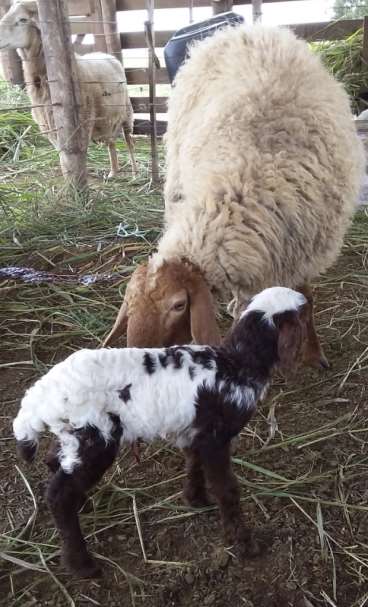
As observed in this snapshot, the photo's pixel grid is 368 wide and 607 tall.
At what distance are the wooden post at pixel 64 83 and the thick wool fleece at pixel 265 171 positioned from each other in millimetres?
1951

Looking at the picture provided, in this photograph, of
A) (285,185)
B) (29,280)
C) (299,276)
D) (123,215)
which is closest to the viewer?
(285,185)

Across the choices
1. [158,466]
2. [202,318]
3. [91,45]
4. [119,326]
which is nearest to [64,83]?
[119,326]

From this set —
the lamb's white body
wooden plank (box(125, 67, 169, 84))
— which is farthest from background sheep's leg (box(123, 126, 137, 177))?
the lamb's white body

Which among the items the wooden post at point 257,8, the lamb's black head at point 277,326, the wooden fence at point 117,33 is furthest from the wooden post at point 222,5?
the lamb's black head at point 277,326

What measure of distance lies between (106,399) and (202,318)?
0.72 m

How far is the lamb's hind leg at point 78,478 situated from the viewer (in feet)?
5.52

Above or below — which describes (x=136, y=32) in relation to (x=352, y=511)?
above

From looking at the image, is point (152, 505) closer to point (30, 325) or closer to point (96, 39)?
point (30, 325)

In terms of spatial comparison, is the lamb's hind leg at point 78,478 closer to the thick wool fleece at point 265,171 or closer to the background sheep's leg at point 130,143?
the thick wool fleece at point 265,171

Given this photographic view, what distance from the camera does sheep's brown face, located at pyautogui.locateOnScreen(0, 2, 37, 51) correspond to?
569cm

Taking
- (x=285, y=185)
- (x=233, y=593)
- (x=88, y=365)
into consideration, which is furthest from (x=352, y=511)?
(x=285, y=185)

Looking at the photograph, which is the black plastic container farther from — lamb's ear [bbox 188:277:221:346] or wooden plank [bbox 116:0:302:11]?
wooden plank [bbox 116:0:302:11]

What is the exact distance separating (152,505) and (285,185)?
158 cm

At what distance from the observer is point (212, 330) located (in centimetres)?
229
